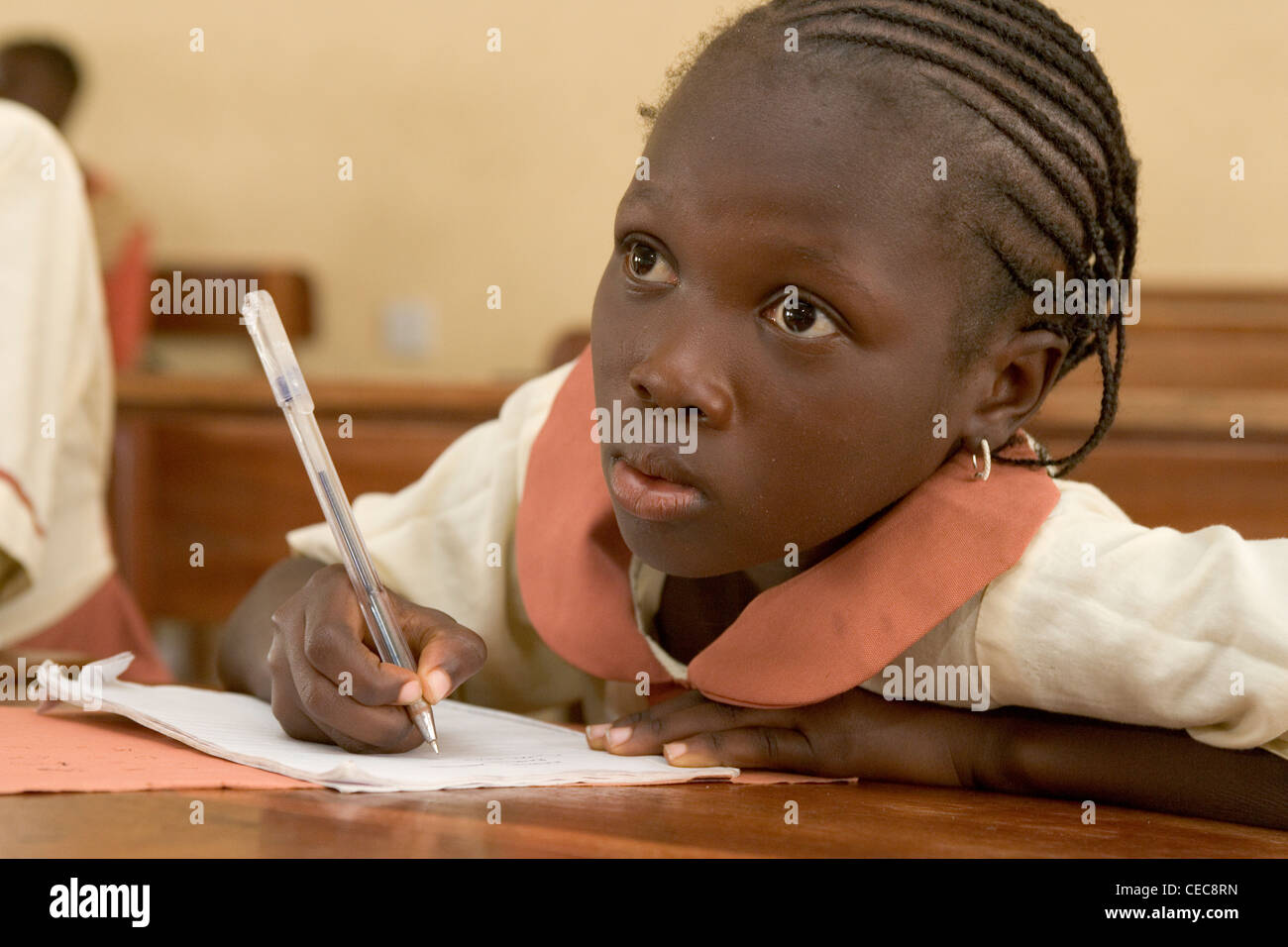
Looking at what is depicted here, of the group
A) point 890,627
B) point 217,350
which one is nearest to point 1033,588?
point 890,627

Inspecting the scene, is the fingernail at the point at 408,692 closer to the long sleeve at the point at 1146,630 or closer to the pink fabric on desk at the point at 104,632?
the long sleeve at the point at 1146,630

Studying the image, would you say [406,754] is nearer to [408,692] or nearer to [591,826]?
[408,692]

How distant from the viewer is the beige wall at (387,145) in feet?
12.0

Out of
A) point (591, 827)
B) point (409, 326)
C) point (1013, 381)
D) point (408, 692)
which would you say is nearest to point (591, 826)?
point (591, 827)

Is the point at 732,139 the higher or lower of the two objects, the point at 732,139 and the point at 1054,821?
the higher

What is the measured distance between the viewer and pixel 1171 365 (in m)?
2.66

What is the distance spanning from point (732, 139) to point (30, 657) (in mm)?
547

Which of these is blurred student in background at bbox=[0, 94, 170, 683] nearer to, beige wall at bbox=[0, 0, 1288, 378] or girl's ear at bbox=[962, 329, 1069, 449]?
girl's ear at bbox=[962, 329, 1069, 449]

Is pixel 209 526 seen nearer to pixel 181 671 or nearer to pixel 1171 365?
pixel 181 671

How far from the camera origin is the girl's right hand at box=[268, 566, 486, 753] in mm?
644

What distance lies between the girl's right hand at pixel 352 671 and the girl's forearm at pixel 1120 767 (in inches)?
10.3

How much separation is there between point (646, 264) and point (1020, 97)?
198 millimetres

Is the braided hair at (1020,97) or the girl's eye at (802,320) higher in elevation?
the braided hair at (1020,97)

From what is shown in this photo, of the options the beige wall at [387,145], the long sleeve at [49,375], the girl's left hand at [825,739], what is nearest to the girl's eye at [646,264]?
the girl's left hand at [825,739]
